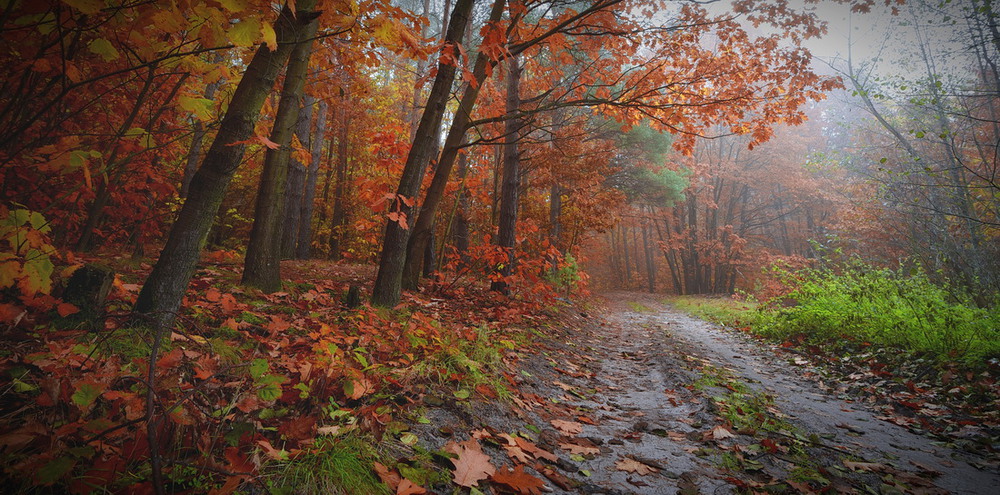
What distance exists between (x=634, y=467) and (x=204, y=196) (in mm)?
3195

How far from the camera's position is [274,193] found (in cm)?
466

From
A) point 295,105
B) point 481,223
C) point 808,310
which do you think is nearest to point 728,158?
point 481,223

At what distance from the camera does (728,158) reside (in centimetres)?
2170

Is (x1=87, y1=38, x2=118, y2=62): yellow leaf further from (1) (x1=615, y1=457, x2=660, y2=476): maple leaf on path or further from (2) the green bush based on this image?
(2) the green bush

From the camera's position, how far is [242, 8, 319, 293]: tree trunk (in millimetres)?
4426

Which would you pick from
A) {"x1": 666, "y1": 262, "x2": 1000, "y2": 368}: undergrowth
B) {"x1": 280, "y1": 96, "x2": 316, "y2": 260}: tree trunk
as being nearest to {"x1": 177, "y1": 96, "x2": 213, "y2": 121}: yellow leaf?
{"x1": 280, "y1": 96, "x2": 316, "y2": 260}: tree trunk

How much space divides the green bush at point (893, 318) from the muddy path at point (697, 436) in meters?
1.36

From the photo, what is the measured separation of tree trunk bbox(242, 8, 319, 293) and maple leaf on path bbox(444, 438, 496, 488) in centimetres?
346

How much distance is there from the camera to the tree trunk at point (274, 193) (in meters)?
4.43

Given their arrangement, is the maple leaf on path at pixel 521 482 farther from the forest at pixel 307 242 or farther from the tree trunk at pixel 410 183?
the tree trunk at pixel 410 183

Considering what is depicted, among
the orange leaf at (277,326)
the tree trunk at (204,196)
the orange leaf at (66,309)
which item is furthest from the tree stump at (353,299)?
the orange leaf at (66,309)

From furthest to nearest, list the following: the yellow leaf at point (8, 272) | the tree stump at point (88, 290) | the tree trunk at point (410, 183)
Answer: the tree trunk at point (410, 183)
the tree stump at point (88, 290)
the yellow leaf at point (8, 272)

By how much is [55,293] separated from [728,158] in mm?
25261

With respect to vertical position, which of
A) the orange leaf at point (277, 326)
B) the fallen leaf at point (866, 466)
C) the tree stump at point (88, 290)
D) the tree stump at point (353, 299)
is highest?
the tree stump at point (88, 290)
